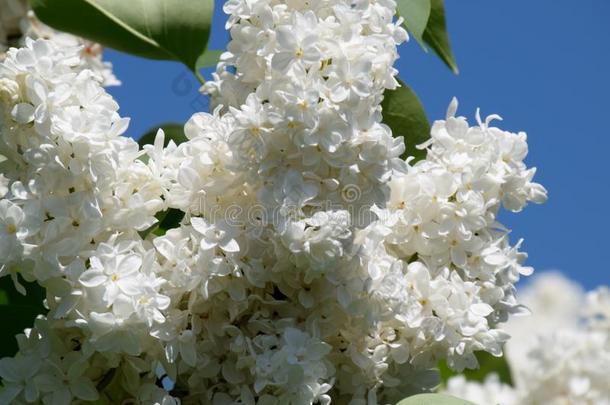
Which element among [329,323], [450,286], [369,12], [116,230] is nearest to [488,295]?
[450,286]

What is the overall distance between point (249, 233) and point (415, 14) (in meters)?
0.57

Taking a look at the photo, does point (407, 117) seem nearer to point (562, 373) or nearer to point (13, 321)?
point (13, 321)

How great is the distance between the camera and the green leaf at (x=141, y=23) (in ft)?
6.63

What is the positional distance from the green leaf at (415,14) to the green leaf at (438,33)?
24 centimetres

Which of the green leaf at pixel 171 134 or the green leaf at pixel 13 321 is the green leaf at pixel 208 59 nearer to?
the green leaf at pixel 171 134

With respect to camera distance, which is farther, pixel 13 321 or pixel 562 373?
pixel 562 373

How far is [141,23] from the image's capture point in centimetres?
204

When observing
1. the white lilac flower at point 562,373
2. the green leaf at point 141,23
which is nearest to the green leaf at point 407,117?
the green leaf at point 141,23

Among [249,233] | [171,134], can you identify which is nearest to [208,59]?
[171,134]

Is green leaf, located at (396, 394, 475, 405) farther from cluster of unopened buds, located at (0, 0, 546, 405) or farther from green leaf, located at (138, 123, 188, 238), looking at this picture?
green leaf, located at (138, 123, 188, 238)

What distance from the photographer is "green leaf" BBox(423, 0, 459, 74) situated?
2217mm

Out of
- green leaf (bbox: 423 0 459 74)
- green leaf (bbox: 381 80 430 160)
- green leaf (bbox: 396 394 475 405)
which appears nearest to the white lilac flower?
green leaf (bbox: 423 0 459 74)

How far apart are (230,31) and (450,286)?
50 centimetres

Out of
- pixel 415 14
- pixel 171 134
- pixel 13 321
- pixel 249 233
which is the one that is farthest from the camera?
pixel 171 134
